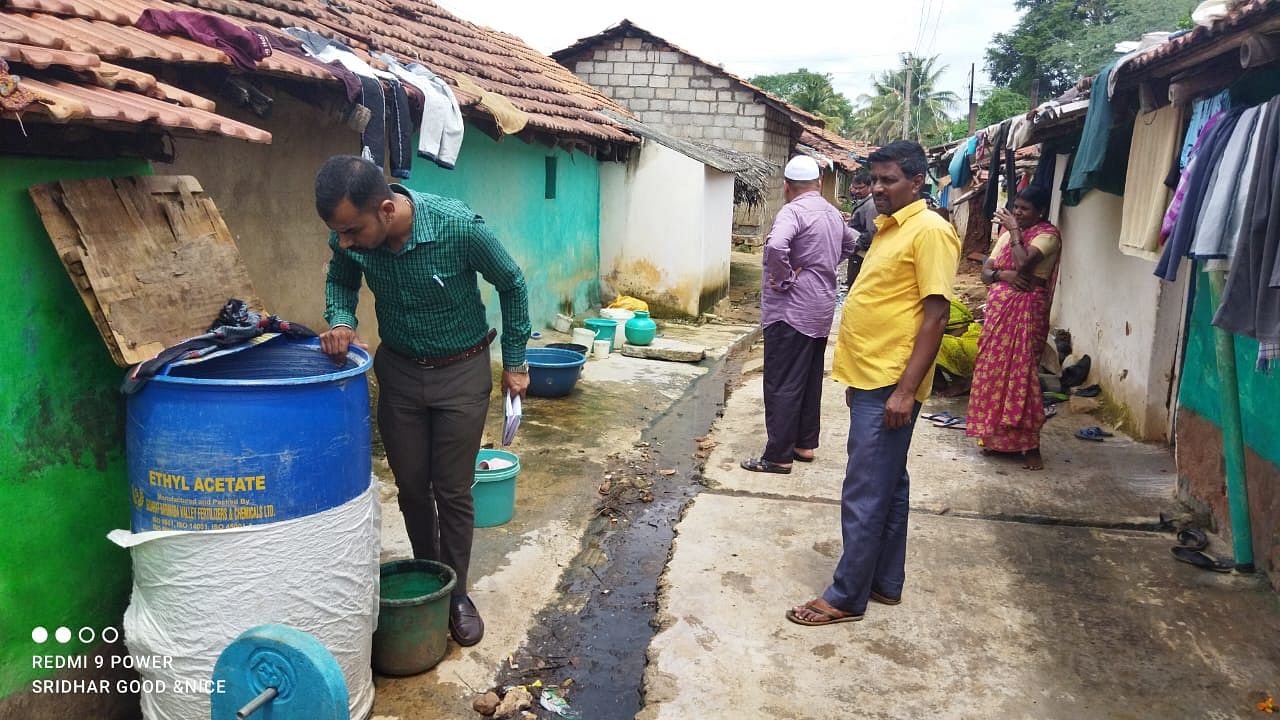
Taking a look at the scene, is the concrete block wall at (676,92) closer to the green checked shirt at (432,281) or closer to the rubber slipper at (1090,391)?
the rubber slipper at (1090,391)

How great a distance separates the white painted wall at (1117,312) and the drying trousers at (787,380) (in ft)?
8.03

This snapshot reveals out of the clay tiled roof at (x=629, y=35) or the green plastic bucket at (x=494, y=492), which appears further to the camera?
the clay tiled roof at (x=629, y=35)

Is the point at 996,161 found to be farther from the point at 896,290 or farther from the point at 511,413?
the point at 511,413

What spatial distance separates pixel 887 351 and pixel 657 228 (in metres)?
8.84

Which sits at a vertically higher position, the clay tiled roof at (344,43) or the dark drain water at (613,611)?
the clay tiled roof at (344,43)

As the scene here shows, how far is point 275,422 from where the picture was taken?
2.58m

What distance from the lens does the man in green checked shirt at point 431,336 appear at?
308 centimetres

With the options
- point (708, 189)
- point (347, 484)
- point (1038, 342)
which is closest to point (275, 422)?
point (347, 484)

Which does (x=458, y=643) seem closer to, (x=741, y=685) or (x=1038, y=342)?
(x=741, y=685)

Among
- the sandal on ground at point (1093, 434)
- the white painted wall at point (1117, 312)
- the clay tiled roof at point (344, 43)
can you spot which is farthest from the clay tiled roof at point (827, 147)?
the sandal on ground at point (1093, 434)

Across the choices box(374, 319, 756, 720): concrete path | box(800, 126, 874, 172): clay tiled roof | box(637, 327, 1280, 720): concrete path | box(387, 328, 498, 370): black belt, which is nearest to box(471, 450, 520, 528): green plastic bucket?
box(374, 319, 756, 720): concrete path

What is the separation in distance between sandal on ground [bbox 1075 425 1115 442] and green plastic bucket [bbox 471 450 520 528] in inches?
166

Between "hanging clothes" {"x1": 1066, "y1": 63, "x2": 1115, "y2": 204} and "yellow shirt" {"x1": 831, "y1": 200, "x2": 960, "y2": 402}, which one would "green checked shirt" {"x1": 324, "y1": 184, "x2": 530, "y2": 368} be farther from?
"hanging clothes" {"x1": 1066, "y1": 63, "x2": 1115, "y2": 204}

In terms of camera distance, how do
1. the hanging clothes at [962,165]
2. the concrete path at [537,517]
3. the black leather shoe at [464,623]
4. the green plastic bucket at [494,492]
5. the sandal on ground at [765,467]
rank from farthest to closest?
the hanging clothes at [962,165] → the sandal on ground at [765,467] → the green plastic bucket at [494,492] → the black leather shoe at [464,623] → the concrete path at [537,517]
